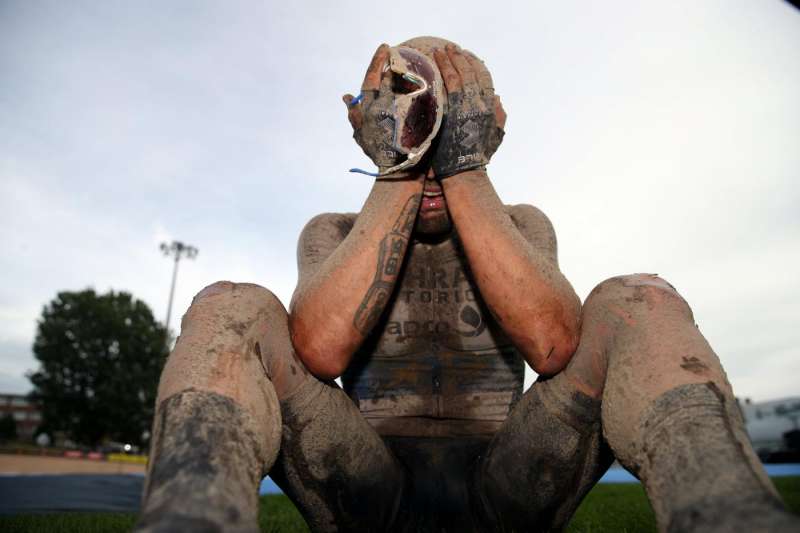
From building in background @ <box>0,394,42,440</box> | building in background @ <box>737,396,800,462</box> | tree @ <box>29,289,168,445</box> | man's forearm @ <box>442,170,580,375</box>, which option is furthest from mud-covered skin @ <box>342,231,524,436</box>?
building in background @ <box>0,394,42,440</box>

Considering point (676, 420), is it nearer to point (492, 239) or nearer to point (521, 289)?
point (521, 289)

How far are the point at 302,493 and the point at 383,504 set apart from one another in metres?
0.26

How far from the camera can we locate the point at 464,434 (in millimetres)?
2131

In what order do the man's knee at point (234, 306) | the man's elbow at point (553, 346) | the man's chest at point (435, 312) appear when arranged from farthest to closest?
the man's chest at point (435, 312), the man's elbow at point (553, 346), the man's knee at point (234, 306)

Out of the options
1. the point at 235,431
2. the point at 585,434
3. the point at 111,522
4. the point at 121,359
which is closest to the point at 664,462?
the point at 585,434

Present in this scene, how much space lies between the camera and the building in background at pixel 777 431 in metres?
19.0

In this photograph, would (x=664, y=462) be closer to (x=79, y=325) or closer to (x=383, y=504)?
(x=383, y=504)

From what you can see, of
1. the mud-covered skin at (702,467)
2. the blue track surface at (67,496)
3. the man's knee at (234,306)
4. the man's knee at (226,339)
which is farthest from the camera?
the blue track surface at (67,496)

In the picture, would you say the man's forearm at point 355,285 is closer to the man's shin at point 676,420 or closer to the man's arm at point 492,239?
the man's arm at point 492,239

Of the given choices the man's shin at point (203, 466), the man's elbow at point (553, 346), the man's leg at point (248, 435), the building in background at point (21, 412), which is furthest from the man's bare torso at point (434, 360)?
the building in background at point (21, 412)

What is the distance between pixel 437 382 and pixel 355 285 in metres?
0.73

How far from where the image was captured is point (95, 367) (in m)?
31.4

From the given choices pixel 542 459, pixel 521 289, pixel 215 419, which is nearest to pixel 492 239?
pixel 521 289

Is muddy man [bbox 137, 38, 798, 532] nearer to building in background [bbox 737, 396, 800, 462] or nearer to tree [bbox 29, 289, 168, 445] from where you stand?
building in background [bbox 737, 396, 800, 462]
